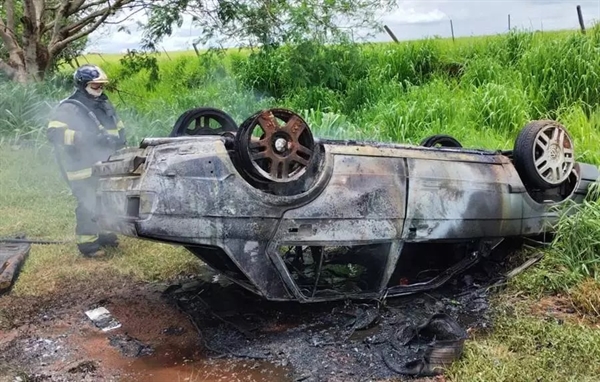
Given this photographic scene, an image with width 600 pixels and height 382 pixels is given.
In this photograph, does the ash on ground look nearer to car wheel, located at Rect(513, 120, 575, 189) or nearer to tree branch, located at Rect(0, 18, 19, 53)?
car wheel, located at Rect(513, 120, 575, 189)

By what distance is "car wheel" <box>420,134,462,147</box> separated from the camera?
5.27 meters

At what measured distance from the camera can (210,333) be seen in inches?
156

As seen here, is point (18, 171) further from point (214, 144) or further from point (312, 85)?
point (214, 144)

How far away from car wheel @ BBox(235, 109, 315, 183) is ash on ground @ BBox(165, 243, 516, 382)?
1.02 meters

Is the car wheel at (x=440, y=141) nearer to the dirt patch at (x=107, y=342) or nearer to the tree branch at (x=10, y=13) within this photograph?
the dirt patch at (x=107, y=342)

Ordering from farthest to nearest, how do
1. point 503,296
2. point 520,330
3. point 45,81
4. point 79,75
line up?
point 45,81
point 79,75
point 503,296
point 520,330

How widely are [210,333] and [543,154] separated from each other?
2.75m

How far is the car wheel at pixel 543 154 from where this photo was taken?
4.51 metres

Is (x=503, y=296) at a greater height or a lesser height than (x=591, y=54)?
lesser

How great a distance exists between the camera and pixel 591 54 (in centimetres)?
916

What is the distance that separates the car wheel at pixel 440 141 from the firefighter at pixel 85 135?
9.06 feet

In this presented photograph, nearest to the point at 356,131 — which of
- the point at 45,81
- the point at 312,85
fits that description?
the point at 312,85

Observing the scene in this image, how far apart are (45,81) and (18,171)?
3.28 metres

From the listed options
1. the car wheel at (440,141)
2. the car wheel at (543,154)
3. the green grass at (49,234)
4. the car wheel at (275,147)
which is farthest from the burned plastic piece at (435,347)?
the green grass at (49,234)
